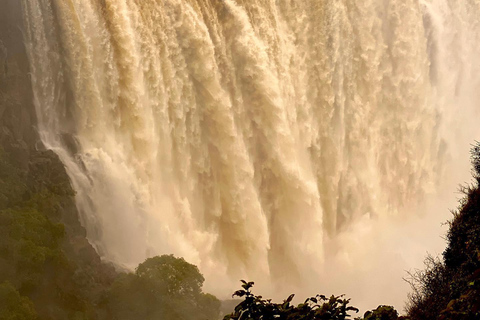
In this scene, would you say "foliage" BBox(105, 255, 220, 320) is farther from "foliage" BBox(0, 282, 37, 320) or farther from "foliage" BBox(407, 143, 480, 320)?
"foliage" BBox(407, 143, 480, 320)

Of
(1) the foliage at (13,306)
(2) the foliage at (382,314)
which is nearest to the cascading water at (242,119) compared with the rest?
(1) the foliage at (13,306)

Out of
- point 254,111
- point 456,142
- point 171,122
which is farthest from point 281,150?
point 456,142

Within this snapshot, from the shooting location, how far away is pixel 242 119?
19.8m

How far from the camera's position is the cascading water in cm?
1577

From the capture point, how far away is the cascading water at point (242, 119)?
51.7 ft

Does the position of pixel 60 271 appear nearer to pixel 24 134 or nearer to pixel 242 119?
pixel 24 134

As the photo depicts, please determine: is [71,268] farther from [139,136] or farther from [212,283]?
[212,283]

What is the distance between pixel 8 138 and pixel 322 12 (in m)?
12.2

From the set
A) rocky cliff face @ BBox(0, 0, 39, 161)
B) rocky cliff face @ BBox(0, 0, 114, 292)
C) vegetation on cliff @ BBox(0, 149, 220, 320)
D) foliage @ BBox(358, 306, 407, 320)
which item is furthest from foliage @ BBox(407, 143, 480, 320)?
rocky cliff face @ BBox(0, 0, 39, 161)

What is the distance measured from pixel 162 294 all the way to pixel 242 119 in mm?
6824

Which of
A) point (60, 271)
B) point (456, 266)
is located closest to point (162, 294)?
point (60, 271)

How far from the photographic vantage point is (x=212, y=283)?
18.5 meters

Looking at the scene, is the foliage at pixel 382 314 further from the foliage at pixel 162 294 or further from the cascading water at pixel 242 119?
the cascading water at pixel 242 119

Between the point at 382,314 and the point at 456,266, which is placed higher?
the point at 456,266
